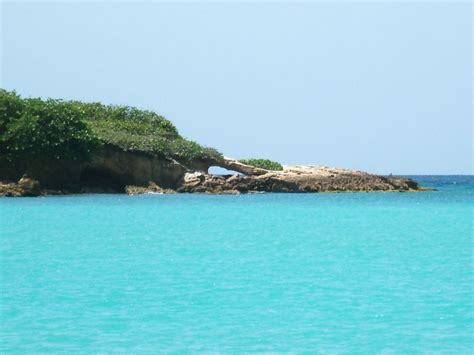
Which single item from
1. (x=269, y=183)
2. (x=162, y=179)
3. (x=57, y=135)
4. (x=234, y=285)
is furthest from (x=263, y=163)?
(x=234, y=285)

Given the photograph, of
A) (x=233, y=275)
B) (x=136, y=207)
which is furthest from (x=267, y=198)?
(x=233, y=275)

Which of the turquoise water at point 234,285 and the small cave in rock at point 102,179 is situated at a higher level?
the small cave in rock at point 102,179

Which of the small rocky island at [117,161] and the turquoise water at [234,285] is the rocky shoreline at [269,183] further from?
the turquoise water at [234,285]

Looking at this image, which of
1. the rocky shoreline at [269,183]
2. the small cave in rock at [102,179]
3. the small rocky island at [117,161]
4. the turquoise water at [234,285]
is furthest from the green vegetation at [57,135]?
the turquoise water at [234,285]

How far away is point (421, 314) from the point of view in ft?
39.6

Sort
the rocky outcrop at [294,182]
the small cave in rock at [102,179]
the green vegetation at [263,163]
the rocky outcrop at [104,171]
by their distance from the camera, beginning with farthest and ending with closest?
the green vegetation at [263,163], the rocky outcrop at [294,182], the small cave in rock at [102,179], the rocky outcrop at [104,171]

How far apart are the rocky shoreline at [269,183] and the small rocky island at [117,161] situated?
58mm

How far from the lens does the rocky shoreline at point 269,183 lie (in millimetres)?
49062

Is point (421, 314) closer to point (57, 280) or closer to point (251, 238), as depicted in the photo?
point (57, 280)

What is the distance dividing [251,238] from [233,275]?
288 inches

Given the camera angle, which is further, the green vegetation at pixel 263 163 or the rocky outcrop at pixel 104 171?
the green vegetation at pixel 263 163

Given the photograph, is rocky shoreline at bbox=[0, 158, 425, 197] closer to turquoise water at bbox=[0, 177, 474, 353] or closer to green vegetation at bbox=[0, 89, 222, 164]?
green vegetation at bbox=[0, 89, 222, 164]

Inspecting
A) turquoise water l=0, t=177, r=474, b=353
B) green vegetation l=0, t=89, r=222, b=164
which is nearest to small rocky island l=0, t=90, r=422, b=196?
green vegetation l=0, t=89, r=222, b=164

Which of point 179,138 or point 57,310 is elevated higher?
point 179,138
